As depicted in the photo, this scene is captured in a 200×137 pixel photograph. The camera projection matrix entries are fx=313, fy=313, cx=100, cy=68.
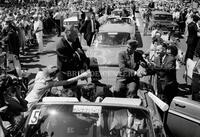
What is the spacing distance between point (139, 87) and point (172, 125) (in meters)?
1.10

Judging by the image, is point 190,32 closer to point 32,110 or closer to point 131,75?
point 131,75

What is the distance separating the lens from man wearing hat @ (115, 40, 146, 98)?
5.92m

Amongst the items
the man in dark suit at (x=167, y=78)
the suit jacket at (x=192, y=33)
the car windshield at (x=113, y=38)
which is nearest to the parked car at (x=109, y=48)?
the car windshield at (x=113, y=38)

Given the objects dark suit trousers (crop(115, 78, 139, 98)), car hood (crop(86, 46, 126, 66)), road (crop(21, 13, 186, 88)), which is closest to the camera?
dark suit trousers (crop(115, 78, 139, 98))

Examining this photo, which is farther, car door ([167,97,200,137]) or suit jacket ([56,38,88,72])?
suit jacket ([56,38,88,72])

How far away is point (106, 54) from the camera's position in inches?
384

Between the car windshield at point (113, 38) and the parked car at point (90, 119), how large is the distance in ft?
20.6

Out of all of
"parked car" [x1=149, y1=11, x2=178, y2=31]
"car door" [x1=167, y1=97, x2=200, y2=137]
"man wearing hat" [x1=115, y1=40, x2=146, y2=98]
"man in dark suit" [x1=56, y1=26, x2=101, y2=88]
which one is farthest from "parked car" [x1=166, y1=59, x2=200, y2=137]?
"parked car" [x1=149, y1=11, x2=178, y2=31]

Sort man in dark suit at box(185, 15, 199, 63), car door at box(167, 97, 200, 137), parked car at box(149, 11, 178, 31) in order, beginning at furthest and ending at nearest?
parked car at box(149, 11, 178, 31)
man in dark suit at box(185, 15, 199, 63)
car door at box(167, 97, 200, 137)

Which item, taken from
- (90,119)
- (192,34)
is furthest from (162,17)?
(90,119)

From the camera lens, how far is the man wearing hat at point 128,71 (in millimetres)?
5923

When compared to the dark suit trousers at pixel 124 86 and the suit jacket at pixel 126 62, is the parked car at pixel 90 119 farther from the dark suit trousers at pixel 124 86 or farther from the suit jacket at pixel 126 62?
the suit jacket at pixel 126 62

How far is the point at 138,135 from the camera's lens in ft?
12.6

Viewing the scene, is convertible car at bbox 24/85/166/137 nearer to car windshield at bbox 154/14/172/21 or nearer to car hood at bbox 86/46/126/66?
car hood at bbox 86/46/126/66
